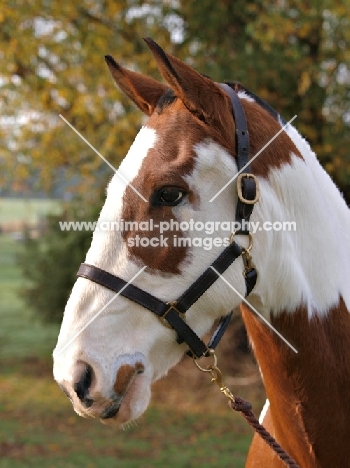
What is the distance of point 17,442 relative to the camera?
7.62m

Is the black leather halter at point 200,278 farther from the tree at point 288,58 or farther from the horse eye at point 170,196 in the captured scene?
the tree at point 288,58

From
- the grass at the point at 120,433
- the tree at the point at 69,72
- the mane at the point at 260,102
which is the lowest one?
the grass at the point at 120,433

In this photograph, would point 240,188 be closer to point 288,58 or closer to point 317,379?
point 317,379

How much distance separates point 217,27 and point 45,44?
2293mm

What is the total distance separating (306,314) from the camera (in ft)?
6.56

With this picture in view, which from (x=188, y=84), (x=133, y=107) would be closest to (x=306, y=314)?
(x=188, y=84)

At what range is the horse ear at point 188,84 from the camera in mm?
1782

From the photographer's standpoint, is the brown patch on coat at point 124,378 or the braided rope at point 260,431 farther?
the braided rope at point 260,431

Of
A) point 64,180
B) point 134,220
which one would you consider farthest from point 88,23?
point 134,220

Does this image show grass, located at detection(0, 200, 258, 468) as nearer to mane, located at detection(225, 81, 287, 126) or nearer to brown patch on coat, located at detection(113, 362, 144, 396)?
brown patch on coat, located at detection(113, 362, 144, 396)

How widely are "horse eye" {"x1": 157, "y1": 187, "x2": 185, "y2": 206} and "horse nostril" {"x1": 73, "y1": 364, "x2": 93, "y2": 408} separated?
1.91 feet

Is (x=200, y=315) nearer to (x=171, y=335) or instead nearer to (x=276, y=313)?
(x=171, y=335)

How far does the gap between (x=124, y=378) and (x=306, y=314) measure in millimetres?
676

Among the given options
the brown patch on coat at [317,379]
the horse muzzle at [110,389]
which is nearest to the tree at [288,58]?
the brown patch on coat at [317,379]
